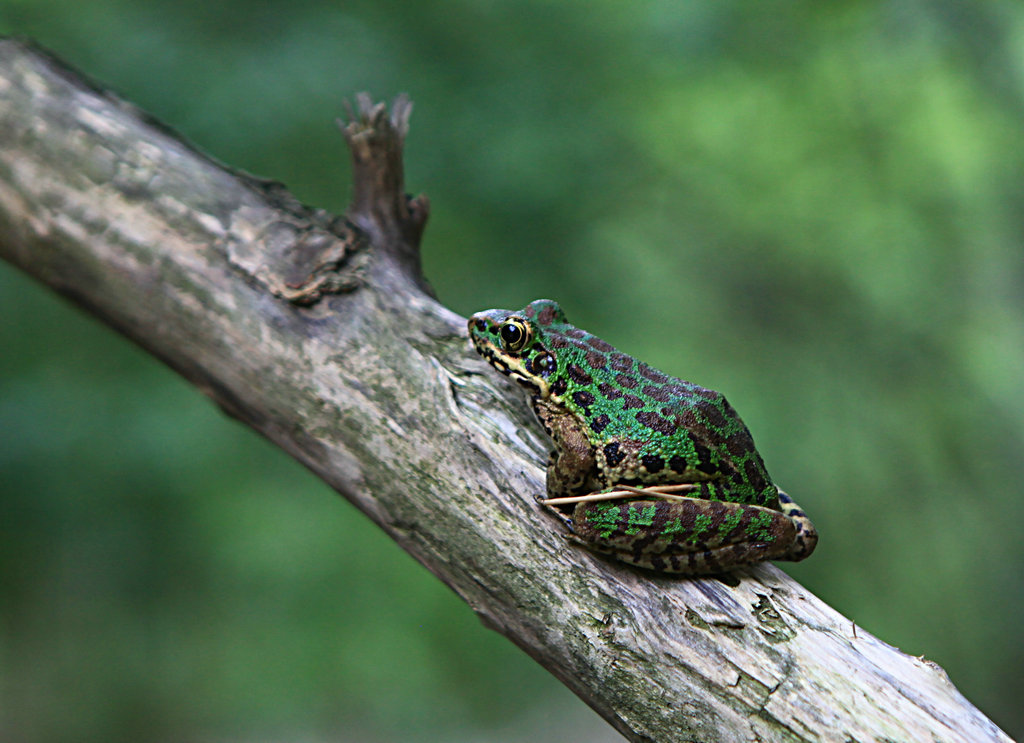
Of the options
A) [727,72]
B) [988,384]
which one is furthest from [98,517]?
[988,384]

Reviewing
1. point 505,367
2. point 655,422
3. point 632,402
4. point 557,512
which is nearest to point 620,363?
point 632,402

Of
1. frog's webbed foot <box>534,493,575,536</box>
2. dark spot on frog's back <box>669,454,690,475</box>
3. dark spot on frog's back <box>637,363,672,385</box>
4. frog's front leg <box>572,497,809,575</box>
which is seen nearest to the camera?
frog's front leg <box>572,497,809,575</box>

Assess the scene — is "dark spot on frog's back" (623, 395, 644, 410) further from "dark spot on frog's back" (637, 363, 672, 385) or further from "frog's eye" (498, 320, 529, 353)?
"frog's eye" (498, 320, 529, 353)

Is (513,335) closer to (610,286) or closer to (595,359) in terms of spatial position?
(595,359)

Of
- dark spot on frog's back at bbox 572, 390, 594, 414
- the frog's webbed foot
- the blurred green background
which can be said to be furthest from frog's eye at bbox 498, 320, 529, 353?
the blurred green background

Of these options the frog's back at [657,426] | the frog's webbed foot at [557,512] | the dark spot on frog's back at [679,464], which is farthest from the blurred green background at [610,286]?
the frog's webbed foot at [557,512]

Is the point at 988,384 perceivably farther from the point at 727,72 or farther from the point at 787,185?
the point at 727,72
